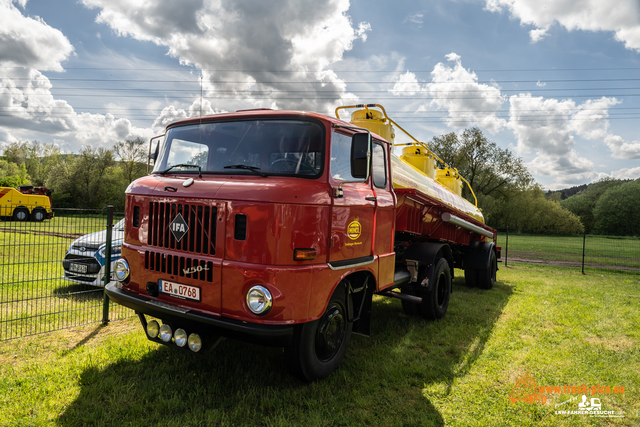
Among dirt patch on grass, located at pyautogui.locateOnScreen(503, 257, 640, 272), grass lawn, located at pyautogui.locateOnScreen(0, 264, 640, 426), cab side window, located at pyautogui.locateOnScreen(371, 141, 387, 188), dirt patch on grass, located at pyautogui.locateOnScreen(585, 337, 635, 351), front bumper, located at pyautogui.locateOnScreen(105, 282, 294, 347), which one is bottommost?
dirt patch on grass, located at pyautogui.locateOnScreen(503, 257, 640, 272)

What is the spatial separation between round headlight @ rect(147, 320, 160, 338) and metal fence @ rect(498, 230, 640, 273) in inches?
642

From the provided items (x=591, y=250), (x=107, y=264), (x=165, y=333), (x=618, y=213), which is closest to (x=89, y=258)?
(x=107, y=264)

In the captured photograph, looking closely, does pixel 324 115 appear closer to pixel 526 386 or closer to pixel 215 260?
pixel 215 260

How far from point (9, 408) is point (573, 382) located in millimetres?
5524

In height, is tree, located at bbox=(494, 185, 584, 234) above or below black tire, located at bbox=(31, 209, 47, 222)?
above

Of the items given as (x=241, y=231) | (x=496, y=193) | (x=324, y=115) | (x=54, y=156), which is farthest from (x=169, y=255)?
(x=54, y=156)

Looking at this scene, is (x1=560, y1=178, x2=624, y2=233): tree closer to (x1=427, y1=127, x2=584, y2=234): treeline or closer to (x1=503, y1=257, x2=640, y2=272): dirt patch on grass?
(x1=427, y1=127, x2=584, y2=234): treeline

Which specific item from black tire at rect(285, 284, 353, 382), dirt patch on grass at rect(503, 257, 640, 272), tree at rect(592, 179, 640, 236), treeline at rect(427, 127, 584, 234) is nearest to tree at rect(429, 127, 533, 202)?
treeline at rect(427, 127, 584, 234)

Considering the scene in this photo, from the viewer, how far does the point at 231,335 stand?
3186 mm

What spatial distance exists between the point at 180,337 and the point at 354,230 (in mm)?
1993

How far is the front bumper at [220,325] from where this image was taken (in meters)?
3.07

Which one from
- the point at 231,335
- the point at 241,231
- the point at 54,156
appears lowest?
the point at 231,335

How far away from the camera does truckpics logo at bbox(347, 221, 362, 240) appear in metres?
3.84

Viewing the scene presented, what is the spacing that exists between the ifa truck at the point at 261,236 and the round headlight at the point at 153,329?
0.01 metres
